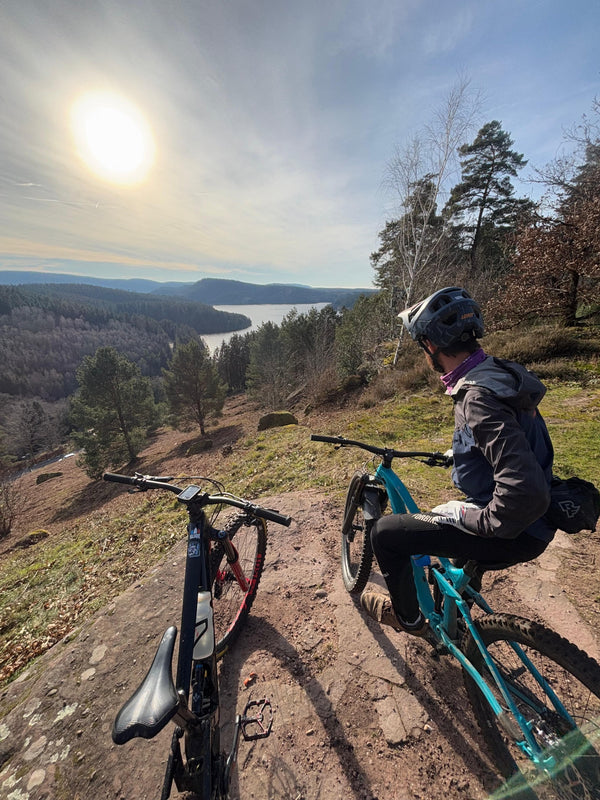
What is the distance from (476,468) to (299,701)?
2.39 meters

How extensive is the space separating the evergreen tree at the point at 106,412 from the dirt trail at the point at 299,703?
824 inches

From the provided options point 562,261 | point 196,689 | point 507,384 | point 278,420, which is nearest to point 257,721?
point 196,689

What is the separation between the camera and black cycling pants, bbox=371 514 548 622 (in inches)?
71.4

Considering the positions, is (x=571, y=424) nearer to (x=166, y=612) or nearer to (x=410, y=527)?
(x=410, y=527)

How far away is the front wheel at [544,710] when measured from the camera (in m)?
1.51

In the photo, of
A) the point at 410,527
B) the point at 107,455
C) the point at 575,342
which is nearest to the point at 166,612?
the point at 410,527

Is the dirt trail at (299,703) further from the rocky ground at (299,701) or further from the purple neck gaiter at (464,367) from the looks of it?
the purple neck gaiter at (464,367)

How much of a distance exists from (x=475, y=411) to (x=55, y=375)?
11832 cm

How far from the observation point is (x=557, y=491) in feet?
5.50

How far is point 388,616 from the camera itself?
253 cm

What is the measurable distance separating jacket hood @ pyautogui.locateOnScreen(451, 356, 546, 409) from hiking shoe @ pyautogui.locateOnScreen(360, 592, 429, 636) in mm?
1890

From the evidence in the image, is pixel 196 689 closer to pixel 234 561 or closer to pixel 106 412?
pixel 234 561

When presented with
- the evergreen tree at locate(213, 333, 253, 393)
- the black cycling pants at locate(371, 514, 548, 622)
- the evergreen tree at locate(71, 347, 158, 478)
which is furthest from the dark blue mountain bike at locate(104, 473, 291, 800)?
the evergreen tree at locate(213, 333, 253, 393)

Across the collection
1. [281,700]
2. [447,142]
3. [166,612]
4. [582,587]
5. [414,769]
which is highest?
[447,142]
